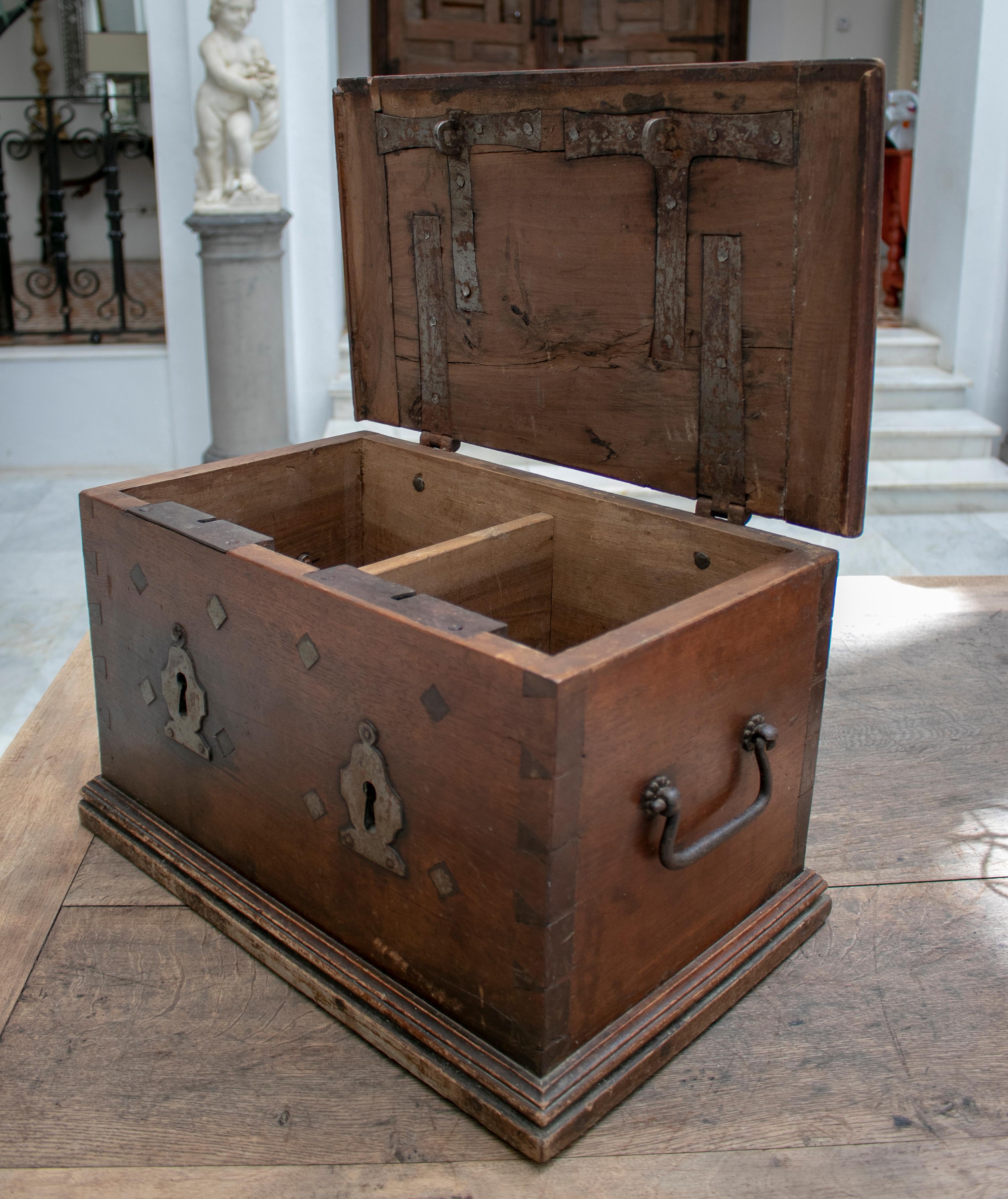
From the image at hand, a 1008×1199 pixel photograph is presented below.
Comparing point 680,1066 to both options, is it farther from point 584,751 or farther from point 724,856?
point 584,751

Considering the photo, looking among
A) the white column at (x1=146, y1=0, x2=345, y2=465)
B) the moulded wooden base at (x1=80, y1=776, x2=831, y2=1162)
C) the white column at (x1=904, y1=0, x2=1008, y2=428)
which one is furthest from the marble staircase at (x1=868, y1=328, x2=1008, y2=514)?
the moulded wooden base at (x1=80, y1=776, x2=831, y2=1162)

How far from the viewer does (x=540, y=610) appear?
156 centimetres

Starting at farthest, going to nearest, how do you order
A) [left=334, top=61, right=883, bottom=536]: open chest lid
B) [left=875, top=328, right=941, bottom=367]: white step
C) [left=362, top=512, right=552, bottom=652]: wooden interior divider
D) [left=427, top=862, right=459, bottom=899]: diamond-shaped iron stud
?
[left=875, top=328, right=941, bottom=367]: white step, [left=362, top=512, right=552, bottom=652]: wooden interior divider, [left=334, top=61, right=883, bottom=536]: open chest lid, [left=427, top=862, right=459, bottom=899]: diamond-shaped iron stud

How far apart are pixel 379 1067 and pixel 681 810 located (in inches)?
15.0

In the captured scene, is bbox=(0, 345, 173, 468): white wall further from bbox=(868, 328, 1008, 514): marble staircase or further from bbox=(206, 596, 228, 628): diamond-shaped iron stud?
bbox=(206, 596, 228, 628): diamond-shaped iron stud

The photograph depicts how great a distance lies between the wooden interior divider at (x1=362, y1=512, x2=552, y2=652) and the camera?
1.37 meters

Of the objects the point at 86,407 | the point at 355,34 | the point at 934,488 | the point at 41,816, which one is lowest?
the point at 934,488

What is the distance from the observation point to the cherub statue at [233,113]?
4.01 meters

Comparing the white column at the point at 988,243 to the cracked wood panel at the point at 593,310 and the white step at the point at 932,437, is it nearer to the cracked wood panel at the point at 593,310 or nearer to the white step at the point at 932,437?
the white step at the point at 932,437

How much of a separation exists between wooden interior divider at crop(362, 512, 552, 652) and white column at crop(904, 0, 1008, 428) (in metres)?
3.86

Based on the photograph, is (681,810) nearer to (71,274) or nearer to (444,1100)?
(444,1100)

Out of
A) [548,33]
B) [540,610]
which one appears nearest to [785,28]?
[548,33]

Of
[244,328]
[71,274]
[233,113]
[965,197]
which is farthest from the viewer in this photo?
[71,274]

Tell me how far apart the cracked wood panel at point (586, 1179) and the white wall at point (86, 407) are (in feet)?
13.8
